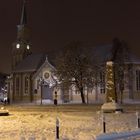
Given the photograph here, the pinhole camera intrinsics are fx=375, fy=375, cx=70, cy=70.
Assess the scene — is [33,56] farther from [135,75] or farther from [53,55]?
[135,75]

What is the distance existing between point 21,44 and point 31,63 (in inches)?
386

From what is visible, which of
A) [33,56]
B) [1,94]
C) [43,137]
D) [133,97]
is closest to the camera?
[43,137]

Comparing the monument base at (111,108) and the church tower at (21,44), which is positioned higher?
the church tower at (21,44)

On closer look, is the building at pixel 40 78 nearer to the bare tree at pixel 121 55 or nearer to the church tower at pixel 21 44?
the church tower at pixel 21 44

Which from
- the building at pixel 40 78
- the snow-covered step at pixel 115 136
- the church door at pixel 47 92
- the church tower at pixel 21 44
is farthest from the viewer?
the church tower at pixel 21 44

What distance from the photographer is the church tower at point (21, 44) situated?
95.8 meters

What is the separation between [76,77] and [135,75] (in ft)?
44.0

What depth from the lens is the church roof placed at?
3361 inches

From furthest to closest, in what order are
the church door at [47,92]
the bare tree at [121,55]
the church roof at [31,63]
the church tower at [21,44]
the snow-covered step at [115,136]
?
1. the church tower at [21,44]
2. the church roof at [31,63]
3. the church door at [47,92]
4. the bare tree at [121,55]
5. the snow-covered step at [115,136]

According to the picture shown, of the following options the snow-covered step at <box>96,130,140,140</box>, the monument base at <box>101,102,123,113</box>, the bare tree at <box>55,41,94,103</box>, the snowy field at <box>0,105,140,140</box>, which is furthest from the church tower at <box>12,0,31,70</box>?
the snow-covered step at <box>96,130,140,140</box>

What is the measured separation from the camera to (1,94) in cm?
13625

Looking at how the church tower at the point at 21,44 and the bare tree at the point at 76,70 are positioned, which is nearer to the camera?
the bare tree at the point at 76,70

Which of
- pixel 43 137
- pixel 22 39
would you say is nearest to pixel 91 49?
pixel 22 39

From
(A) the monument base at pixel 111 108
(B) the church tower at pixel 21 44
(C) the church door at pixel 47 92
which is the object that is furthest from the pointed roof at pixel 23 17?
(A) the monument base at pixel 111 108
